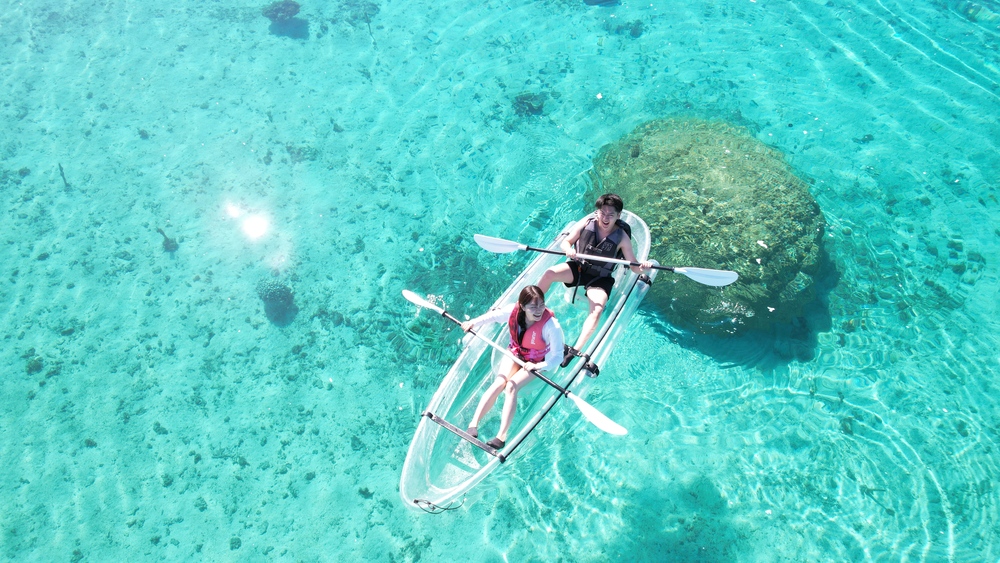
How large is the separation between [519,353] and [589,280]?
1656mm

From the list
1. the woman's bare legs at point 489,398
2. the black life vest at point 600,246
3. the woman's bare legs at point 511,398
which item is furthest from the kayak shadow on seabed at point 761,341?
the woman's bare legs at point 489,398

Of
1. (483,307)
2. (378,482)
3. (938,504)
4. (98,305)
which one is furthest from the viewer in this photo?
A: (98,305)

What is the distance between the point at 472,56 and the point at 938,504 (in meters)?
11.6

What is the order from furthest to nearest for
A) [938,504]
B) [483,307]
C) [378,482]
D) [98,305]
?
[98,305]
[483,307]
[378,482]
[938,504]

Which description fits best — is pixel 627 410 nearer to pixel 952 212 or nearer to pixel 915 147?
pixel 952 212

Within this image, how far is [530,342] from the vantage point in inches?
253

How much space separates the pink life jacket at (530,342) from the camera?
6.30 meters

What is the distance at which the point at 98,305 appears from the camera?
9.66 meters

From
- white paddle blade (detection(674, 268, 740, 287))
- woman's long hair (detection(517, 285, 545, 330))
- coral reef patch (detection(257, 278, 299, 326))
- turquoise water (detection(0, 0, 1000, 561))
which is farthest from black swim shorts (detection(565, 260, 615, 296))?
coral reef patch (detection(257, 278, 299, 326))

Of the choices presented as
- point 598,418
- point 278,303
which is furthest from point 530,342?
point 278,303

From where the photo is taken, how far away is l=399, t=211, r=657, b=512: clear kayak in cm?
650

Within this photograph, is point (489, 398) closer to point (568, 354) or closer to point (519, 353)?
point (519, 353)

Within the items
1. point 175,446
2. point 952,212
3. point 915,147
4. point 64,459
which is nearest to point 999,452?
point 952,212

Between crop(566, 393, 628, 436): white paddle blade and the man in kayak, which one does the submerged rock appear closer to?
the man in kayak
